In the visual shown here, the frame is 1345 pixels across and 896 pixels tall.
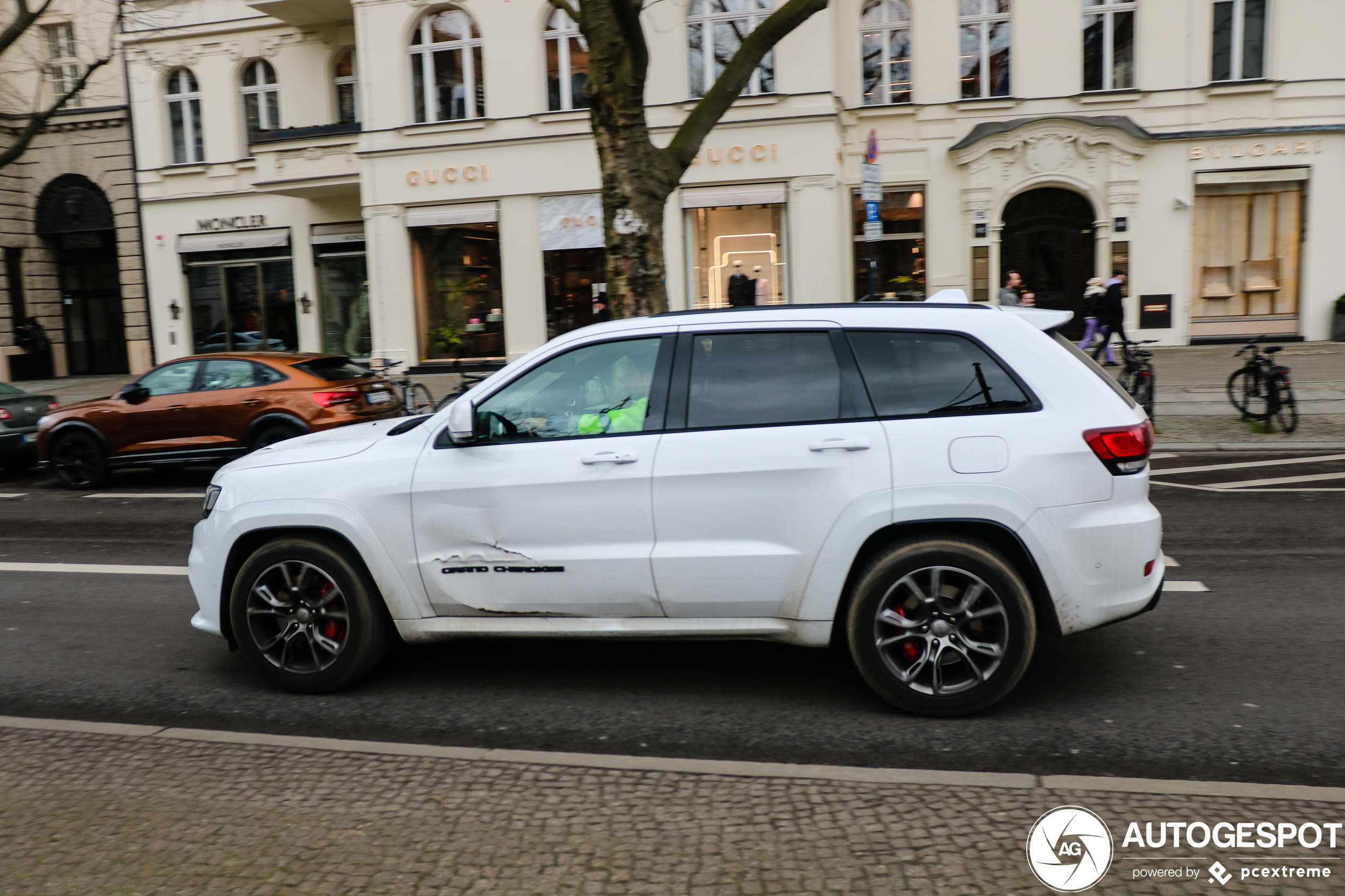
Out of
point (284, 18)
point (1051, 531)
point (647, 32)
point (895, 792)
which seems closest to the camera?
point (895, 792)

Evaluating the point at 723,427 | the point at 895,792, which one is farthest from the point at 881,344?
the point at 895,792

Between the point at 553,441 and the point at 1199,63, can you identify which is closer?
the point at 553,441

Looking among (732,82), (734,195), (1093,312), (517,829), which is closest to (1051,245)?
(1093,312)

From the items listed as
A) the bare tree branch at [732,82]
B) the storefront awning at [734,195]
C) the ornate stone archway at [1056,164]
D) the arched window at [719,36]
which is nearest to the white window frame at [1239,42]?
the ornate stone archway at [1056,164]

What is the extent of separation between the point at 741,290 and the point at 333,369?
11.5 metres

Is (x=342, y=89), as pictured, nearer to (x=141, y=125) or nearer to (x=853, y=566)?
(x=141, y=125)

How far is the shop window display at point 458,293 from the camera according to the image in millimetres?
23781

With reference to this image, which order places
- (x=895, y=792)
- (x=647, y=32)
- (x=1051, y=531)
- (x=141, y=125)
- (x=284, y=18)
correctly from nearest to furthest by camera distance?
(x=895, y=792) → (x=1051, y=531) → (x=647, y=32) → (x=284, y=18) → (x=141, y=125)

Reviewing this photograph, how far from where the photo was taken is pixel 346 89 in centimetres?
2542

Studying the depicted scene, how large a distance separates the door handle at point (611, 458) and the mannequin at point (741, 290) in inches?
694

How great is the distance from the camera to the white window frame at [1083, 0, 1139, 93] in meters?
22.5

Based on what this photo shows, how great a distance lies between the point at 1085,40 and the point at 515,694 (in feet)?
72.2

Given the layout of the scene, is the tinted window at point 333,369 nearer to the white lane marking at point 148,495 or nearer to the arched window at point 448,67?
the white lane marking at point 148,495

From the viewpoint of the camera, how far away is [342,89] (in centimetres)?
2547
